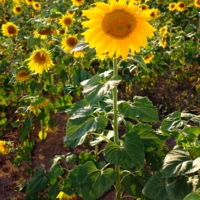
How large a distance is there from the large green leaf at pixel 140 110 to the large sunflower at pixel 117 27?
29 cm

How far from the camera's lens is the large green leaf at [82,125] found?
143cm

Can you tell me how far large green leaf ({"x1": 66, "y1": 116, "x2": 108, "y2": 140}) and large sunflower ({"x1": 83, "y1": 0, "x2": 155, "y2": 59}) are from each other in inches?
14.8

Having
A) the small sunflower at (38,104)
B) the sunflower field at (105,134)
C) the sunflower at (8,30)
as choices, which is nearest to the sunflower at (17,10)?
the sunflower at (8,30)

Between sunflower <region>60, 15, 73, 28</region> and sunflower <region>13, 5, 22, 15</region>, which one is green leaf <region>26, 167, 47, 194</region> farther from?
sunflower <region>13, 5, 22, 15</region>

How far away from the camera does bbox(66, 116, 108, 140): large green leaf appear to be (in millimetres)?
1426

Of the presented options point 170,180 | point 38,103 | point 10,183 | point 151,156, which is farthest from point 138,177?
point 10,183

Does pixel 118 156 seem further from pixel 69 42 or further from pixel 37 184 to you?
pixel 69 42

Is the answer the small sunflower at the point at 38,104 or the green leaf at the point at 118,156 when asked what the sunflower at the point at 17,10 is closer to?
the small sunflower at the point at 38,104

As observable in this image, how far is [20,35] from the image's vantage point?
14.6 feet

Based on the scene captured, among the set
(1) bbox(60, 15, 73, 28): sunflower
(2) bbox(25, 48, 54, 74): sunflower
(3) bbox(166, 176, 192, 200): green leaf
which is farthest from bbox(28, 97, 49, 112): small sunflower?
(1) bbox(60, 15, 73, 28): sunflower

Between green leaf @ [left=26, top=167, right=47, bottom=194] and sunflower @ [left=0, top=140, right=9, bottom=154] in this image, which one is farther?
sunflower @ [left=0, top=140, right=9, bottom=154]

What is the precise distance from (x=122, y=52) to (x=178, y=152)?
23.7 inches

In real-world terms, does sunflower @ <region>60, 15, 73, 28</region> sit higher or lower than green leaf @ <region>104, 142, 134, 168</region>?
higher

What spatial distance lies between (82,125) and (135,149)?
34cm
